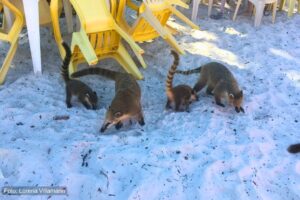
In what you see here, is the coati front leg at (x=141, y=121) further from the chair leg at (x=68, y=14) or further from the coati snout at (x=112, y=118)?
the chair leg at (x=68, y=14)

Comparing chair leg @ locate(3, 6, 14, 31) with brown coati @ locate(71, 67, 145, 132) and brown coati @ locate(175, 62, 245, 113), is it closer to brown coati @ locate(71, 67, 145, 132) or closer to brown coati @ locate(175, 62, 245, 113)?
brown coati @ locate(71, 67, 145, 132)

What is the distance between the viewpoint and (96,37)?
511cm

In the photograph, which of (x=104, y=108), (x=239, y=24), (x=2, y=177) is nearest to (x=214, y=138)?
(x=104, y=108)

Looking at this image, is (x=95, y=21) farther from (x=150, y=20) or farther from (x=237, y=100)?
(x=237, y=100)

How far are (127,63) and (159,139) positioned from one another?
1.73 m

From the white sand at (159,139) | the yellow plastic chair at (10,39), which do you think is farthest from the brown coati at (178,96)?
the yellow plastic chair at (10,39)

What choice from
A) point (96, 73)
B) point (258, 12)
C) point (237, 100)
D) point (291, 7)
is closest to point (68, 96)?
point (96, 73)

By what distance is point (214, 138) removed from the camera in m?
3.94

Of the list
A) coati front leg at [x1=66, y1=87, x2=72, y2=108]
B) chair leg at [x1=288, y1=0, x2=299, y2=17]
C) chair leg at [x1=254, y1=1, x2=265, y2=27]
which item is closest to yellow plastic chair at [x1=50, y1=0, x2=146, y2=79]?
coati front leg at [x1=66, y1=87, x2=72, y2=108]

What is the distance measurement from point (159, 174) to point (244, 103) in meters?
1.73

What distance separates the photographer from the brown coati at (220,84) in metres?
4.41

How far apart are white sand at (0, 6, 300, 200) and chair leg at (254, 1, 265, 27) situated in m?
1.27

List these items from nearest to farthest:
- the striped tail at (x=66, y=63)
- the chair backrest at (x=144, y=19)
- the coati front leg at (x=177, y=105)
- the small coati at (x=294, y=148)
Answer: the small coati at (x=294, y=148)
the coati front leg at (x=177, y=105)
the striped tail at (x=66, y=63)
the chair backrest at (x=144, y=19)

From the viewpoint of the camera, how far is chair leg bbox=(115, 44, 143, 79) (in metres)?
5.25
